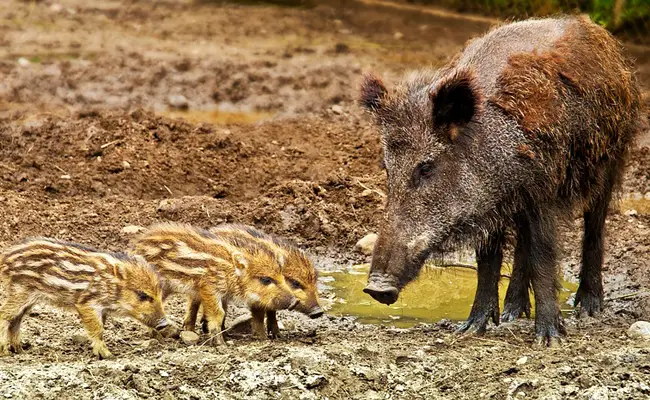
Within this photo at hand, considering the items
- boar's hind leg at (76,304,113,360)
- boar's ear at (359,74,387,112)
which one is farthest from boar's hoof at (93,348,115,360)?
boar's ear at (359,74,387,112)

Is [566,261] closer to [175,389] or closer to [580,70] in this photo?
[580,70]

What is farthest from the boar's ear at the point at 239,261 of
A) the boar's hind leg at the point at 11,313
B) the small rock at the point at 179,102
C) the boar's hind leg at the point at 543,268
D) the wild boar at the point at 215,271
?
the small rock at the point at 179,102

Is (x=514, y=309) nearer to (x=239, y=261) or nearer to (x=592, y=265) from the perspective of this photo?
(x=592, y=265)

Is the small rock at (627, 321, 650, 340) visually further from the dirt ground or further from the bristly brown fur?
the bristly brown fur

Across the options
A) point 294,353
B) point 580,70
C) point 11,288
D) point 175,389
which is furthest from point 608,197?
point 11,288

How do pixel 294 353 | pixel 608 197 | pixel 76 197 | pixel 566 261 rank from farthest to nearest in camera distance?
pixel 76 197, pixel 566 261, pixel 608 197, pixel 294 353

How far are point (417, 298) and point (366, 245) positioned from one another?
3.00 feet

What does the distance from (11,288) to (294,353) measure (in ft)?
5.43

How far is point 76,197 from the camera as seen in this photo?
9875 mm

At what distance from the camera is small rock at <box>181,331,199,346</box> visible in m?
6.73

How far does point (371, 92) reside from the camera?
23.3ft

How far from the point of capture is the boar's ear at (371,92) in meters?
7.05

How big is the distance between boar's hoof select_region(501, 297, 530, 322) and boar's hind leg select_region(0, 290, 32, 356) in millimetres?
3218

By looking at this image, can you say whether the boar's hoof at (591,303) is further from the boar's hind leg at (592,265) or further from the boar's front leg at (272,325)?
the boar's front leg at (272,325)
